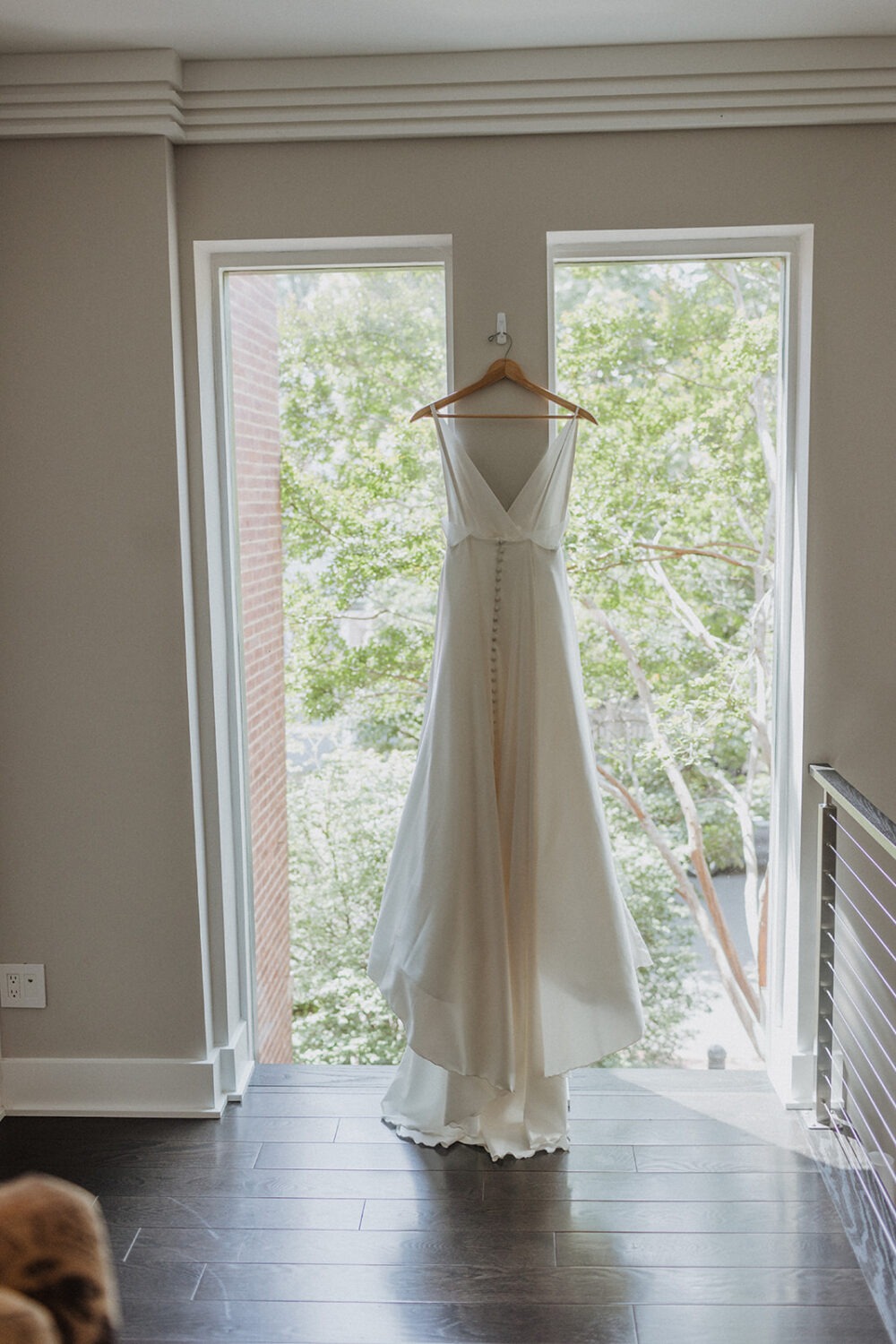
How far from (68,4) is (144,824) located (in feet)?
5.81

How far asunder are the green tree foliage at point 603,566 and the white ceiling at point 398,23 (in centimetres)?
50

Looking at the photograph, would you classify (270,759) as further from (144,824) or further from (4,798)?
(4,798)

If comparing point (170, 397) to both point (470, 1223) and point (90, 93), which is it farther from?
point (470, 1223)

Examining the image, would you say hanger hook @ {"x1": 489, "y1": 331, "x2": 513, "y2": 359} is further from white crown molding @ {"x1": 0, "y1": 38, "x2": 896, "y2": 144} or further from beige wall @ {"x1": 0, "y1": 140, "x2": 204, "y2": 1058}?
beige wall @ {"x1": 0, "y1": 140, "x2": 204, "y2": 1058}

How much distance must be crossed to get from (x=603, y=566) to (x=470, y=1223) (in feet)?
5.03

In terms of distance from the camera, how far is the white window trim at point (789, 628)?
2.65m

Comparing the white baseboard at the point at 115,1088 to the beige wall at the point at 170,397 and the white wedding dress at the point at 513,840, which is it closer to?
the beige wall at the point at 170,397

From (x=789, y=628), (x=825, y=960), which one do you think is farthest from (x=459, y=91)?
(x=825, y=960)

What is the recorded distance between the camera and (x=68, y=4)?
2.24m

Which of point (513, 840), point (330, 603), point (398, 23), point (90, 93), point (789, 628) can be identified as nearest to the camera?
point (398, 23)

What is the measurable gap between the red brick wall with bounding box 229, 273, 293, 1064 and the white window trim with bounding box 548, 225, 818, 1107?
0.73 meters

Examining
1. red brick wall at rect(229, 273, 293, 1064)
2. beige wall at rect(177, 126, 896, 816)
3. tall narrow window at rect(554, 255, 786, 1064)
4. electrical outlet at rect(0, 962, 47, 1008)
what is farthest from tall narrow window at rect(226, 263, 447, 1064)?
electrical outlet at rect(0, 962, 47, 1008)

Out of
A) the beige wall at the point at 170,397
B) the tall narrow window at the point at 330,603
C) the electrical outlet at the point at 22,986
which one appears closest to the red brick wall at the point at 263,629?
the tall narrow window at the point at 330,603

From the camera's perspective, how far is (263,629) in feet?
9.56
